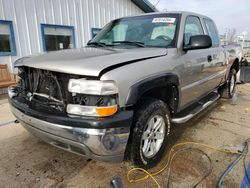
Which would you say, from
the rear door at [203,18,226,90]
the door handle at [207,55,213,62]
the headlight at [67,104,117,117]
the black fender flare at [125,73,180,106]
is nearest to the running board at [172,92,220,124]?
the rear door at [203,18,226,90]

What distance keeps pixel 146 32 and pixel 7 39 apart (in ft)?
16.7

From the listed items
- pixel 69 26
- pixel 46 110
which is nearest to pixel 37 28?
pixel 69 26

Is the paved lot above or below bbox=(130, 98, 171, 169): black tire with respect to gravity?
below

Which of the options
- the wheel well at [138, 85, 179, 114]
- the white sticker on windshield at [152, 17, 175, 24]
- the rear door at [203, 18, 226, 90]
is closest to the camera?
the wheel well at [138, 85, 179, 114]

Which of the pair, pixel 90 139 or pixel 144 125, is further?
pixel 144 125

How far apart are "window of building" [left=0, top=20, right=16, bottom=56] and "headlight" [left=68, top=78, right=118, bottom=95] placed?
18.3 ft

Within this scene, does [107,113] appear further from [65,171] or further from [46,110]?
[65,171]

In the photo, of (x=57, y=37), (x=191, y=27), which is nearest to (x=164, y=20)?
(x=191, y=27)

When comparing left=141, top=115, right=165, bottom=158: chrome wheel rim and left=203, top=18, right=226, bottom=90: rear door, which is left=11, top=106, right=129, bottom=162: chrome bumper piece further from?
left=203, top=18, right=226, bottom=90: rear door

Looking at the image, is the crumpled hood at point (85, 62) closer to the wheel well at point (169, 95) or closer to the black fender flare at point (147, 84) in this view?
the black fender flare at point (147, 84)

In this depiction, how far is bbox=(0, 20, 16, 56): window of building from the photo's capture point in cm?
627

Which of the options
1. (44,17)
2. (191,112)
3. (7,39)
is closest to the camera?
(191,112)

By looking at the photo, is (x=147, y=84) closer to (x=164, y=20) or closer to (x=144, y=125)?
(x=144, y=125)

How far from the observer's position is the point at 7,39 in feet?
21.1
